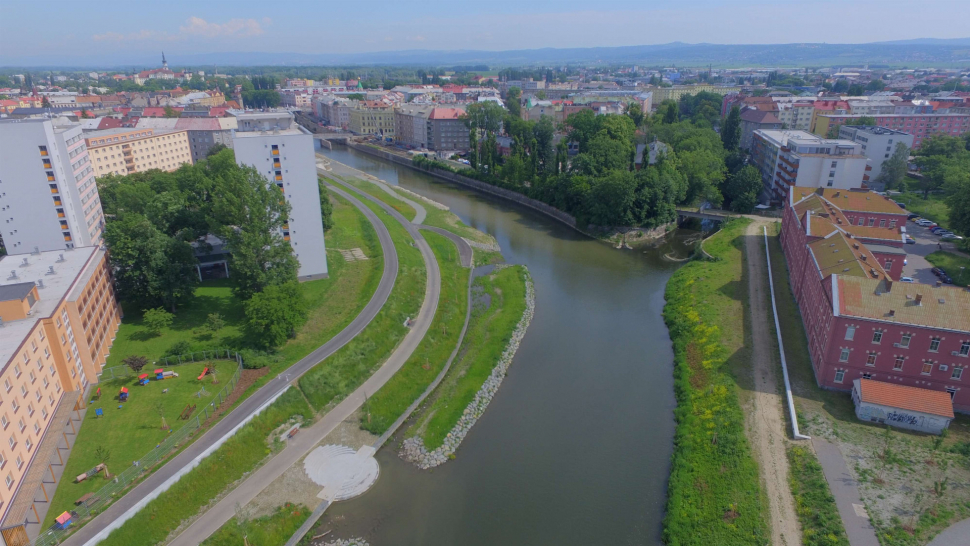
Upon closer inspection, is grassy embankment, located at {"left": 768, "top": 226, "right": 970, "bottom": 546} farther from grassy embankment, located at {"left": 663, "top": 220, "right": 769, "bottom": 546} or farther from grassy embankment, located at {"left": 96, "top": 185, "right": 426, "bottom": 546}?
grassy embankment, located at {"left": 96, "top": 185, "right": 426, "bottom": 546}

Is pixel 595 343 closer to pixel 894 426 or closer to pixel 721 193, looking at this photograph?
pixel 894 426

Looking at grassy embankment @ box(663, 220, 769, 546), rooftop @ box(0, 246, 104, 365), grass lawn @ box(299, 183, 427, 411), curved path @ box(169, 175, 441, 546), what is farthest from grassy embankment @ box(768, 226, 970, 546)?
rooftop @ box(0, 246, 104, 365)

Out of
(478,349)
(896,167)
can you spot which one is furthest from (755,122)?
(478,349)

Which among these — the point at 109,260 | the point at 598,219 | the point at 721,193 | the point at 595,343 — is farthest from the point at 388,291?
the point at 721,193

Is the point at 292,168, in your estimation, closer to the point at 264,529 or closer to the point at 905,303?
the point at 264,529

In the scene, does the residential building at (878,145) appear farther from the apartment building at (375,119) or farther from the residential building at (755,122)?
the apartment building at (375,119)
